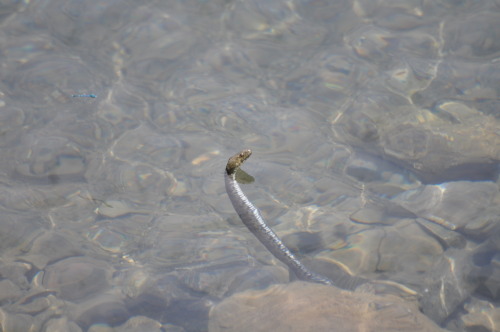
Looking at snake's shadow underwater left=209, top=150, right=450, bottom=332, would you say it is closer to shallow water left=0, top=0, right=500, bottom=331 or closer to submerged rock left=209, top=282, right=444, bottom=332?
submerged rock left=209, top=282, right=444, bottom=332

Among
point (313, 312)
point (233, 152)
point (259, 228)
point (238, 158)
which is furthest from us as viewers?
point (233, 152)

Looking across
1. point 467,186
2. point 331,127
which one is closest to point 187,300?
point 331,127

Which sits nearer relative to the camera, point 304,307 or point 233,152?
point 304,307

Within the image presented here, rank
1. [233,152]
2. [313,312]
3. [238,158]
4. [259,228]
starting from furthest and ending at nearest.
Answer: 1. [233,152]
2. [259,228]
3. [238,158]
4. [313,312]

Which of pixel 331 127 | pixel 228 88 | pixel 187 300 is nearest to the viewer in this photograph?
pixel 187 300

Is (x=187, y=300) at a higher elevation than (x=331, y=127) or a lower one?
lower

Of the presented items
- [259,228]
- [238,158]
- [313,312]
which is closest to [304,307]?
[313,312]

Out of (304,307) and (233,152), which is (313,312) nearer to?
(304,307)

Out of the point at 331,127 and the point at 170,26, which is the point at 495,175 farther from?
the point at 170,26
